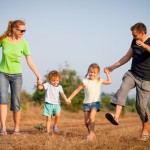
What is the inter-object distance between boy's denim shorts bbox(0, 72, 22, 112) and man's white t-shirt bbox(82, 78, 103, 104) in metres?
1.43

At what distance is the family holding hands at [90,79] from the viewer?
765 cm

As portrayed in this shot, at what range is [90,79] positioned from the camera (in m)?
8.58

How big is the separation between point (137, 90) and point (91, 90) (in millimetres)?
1114

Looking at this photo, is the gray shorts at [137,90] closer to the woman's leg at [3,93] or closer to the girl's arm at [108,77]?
the girl's arm at [108,77]

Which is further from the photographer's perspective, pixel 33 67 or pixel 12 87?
pixel 33 67

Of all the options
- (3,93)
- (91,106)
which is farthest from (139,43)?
(3,93)

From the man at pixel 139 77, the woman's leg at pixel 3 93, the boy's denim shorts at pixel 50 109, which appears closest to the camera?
the man at pixel 139 77

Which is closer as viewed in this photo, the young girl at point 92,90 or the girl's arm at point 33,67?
the young girl at point 92,90

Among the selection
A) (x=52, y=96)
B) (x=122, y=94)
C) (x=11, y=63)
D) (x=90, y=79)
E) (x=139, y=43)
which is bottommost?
(x=52, y=96)

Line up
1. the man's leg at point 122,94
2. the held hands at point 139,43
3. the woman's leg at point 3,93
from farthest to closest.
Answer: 1. the woman's leg at point 3,93
2. the man's leg at point 122,94
3. the held hands at point 139,43

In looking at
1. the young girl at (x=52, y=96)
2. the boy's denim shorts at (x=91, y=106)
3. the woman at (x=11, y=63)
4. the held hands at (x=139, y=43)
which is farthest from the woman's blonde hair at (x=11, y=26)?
the held hands at (x=139, y=43)

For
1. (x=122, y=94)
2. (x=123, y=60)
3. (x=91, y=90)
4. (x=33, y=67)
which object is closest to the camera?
(x=122, y=94)

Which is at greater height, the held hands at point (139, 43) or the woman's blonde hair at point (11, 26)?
the woman's blonde hair at point (11, 26)

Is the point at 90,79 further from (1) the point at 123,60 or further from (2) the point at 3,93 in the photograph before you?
(2) the point at 3,93
